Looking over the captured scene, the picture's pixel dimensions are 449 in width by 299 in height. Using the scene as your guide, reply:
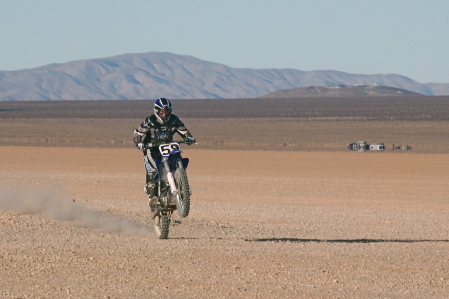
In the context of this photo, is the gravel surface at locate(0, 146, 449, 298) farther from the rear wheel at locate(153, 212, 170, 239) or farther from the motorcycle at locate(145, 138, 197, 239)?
the motorcycle at locate(145, 138, 197, 239)

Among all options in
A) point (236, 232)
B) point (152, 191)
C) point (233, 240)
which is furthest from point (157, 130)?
point (236, 232)

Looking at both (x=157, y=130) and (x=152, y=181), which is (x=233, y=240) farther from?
(x=157, y=130)

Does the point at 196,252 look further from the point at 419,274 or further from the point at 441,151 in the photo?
the point at 441,151

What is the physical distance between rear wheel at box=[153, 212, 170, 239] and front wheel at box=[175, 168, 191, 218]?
56 cm

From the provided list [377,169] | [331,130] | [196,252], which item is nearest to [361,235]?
[196,252]

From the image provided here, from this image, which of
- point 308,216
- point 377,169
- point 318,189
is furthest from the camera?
point 377,169

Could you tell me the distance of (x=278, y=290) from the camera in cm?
1072

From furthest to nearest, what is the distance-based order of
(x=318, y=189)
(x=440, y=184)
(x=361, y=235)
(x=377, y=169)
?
(x=377, y=169)
(x=440, y=184)
(x=318, y=189)
(x=361, y=235)

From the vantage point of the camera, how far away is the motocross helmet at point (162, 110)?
14.9 meters

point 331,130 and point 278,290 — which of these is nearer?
point 278,290

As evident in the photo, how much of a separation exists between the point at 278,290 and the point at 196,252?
9.66ft

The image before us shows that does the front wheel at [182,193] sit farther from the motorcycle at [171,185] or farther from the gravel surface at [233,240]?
the gravel surface at [233,240]

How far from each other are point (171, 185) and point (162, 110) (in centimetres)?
120

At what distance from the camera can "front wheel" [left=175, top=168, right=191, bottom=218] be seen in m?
14.6
